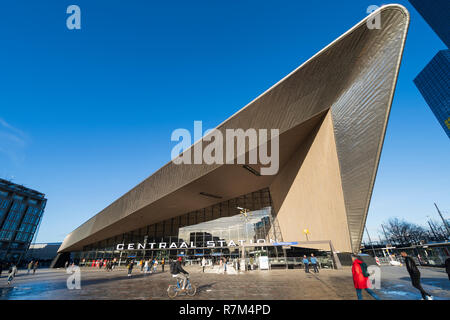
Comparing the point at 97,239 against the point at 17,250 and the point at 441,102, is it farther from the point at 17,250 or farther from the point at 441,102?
the point at 441,102

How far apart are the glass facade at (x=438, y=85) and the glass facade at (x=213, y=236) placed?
8314 cm

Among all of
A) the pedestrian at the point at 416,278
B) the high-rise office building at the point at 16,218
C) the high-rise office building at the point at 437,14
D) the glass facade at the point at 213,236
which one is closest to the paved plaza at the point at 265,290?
the pedestrian at the point at 416,278

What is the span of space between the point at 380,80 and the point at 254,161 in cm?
993

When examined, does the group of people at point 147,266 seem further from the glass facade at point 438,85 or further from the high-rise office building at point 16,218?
the glass facade at point 438,85

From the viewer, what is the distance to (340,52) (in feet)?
33.8

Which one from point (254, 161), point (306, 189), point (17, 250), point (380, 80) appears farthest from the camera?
point (17, 250)

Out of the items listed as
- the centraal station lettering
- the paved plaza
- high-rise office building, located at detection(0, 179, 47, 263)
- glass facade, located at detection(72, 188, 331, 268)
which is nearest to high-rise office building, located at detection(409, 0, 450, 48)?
glass facade, located at detection(72, 188, 331, 268)

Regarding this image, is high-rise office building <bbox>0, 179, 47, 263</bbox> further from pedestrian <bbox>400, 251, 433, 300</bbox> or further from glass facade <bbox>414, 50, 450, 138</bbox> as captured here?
glass facade <bbox>414, 50, 450, 138</bbox>

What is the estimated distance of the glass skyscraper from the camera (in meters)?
68.7

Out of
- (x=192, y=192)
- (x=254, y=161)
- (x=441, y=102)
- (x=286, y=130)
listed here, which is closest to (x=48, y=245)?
(x=192, y=192)

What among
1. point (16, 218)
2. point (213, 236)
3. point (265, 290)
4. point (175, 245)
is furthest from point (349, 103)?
point (16, 218)

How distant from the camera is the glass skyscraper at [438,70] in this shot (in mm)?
68688

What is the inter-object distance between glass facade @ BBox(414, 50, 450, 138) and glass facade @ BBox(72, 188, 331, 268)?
83.1 m
